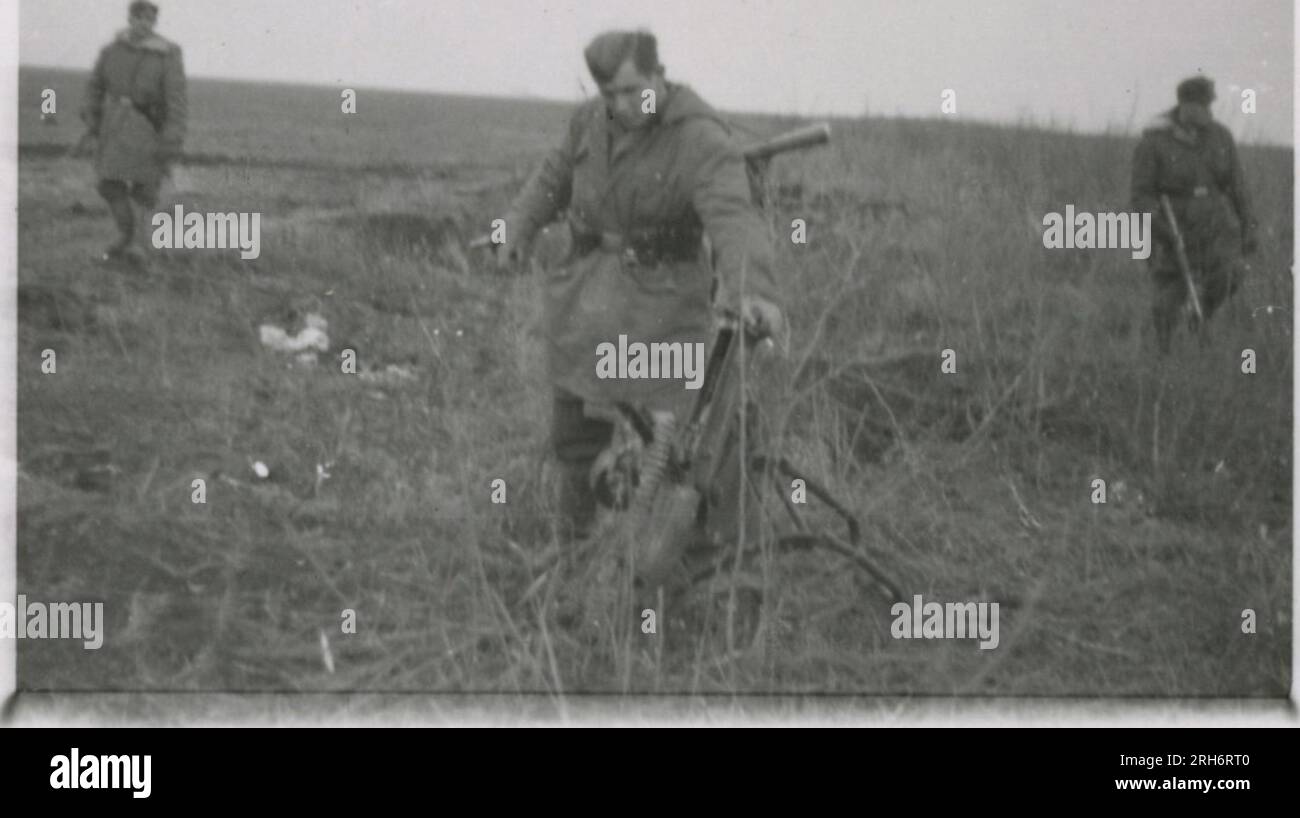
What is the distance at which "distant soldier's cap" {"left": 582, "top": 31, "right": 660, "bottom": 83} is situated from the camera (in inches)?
173

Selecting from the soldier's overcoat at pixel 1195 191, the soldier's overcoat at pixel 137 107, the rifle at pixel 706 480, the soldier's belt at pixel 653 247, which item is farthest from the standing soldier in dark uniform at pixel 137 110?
the soldier's overcoat at pixel 1195 191

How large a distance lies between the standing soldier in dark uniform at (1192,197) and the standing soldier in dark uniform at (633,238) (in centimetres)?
103

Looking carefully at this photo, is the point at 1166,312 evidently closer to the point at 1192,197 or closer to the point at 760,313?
the point at 1192,197

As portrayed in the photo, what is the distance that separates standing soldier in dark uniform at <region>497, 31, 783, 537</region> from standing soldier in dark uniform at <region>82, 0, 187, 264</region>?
0.89 meters

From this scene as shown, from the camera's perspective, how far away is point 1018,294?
4574 millimetres

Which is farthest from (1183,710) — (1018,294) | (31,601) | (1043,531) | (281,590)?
(31,601)

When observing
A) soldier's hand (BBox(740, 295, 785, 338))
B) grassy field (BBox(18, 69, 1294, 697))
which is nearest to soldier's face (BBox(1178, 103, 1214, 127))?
grassy field (BBox(18, 69, 1294, 697))

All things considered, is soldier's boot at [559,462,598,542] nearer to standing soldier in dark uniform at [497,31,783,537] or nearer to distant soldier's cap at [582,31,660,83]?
standing soldier in dark uniform at [497,31,783,537]

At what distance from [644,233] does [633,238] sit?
0.10ft

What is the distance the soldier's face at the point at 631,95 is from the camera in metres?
4.30

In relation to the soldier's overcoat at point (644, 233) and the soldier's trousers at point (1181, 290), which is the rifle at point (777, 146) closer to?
the soldier's overcoat at point (644, 233)
